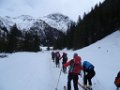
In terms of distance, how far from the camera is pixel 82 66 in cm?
1159

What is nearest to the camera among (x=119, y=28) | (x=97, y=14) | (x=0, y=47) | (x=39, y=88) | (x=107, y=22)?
(x=39, y=88)

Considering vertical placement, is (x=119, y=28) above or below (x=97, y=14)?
below

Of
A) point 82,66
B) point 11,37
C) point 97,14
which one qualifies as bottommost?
point 82,66

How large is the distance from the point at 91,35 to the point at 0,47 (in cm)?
3277

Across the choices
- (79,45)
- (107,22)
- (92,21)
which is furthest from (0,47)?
(107,22)

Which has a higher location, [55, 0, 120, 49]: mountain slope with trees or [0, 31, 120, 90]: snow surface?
[55, 0, 120, 49]: mountain slope with trees

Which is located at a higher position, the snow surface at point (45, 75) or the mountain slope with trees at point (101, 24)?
the mountain slope with trees at point (101, 24)

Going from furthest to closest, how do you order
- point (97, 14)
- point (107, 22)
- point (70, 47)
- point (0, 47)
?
point (70, 47) < point (0, 47) < point (97, 14) < point (107, 22)

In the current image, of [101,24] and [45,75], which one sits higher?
[101,24]

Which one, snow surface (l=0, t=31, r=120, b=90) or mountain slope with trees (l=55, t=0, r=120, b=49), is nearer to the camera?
snow surface (l=0, t=31, r=120, b=90)

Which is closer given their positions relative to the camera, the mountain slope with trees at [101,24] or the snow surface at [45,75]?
the snow surface at [45,75]

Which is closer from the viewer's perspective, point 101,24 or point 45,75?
point 45,75

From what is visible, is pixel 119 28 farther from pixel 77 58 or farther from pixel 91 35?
pixel 77 58

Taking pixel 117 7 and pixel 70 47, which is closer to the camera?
pixel 117 7
